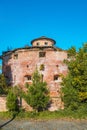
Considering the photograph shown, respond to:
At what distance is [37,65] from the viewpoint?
44938mm

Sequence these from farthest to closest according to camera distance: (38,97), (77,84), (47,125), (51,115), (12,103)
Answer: (38,97) → (77,84) → (12,103) → (51,115) → (47,125)

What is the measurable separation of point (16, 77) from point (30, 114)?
15.5 metres

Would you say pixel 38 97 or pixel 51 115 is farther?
pixel 38 97

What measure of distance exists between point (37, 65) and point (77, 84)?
13.2m

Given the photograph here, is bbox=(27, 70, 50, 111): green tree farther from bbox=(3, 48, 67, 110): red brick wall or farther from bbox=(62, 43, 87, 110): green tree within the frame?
bbox=(3, 48, 67, 110): red brick wall


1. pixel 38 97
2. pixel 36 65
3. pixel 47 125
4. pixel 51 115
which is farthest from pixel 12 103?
pixel 36 65

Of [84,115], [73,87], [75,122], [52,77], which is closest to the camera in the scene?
[75,122]

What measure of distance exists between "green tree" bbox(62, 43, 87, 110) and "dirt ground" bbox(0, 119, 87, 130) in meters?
4.86

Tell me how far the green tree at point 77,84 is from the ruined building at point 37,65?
9119mm

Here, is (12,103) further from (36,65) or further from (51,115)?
(36,65)

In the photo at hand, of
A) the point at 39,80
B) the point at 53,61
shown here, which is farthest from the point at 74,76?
the point at 53,61

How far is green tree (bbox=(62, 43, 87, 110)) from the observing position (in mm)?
32469

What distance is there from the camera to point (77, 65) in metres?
33.6

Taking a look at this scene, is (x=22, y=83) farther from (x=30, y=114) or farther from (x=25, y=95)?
(x=30, y=114)
